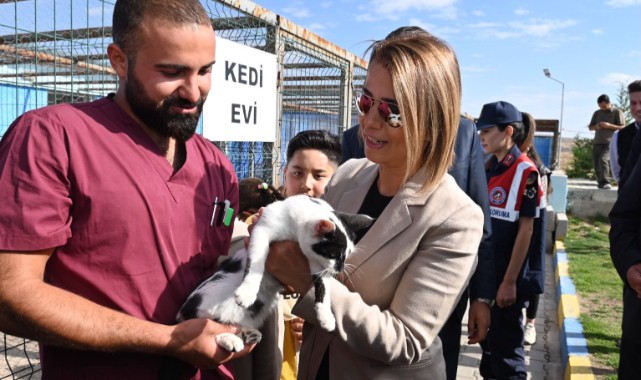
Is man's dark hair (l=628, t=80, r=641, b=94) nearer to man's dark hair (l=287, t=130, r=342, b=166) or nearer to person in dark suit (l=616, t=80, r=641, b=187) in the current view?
person in dark suit (l=616, t=80, r=641, b=187)

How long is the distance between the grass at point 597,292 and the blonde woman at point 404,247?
3.31 m

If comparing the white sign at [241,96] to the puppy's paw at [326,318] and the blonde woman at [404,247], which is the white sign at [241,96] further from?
the puppy's paw at [326,318]

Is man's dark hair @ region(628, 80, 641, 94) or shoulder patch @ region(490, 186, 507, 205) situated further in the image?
man's dark hair @ region(628, 80, 641, 94)

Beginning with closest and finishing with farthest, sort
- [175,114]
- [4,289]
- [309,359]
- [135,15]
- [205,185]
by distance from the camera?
1. [4,289]
2. [135,15]
3. [175,114]
4. [205,185]
5. [309,359]

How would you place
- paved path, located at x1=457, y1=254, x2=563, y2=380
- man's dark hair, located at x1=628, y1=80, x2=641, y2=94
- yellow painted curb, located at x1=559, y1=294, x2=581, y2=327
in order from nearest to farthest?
paved path, located at x1=457, y1=254, x2=563, y2=380, man's dark hair, located at x1=628, y1=80, x2=641, y2=94, yellow painted curb, located at x1=559, y1=294, x2=581, y2=327

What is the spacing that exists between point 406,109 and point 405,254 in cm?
56

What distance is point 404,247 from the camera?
6.23 ft

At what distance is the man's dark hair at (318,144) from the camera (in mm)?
3502

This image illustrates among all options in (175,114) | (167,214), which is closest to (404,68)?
(175,114)

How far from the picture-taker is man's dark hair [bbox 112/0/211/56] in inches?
64.4

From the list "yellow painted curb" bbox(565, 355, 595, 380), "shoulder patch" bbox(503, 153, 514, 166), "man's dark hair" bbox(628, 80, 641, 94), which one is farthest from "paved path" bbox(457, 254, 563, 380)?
"man's dark hair" bbox(628, 80, 641, 94)

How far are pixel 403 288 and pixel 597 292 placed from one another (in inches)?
242

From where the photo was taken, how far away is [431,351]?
1967 millimetres

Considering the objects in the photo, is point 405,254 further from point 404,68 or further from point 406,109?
point 404,68
